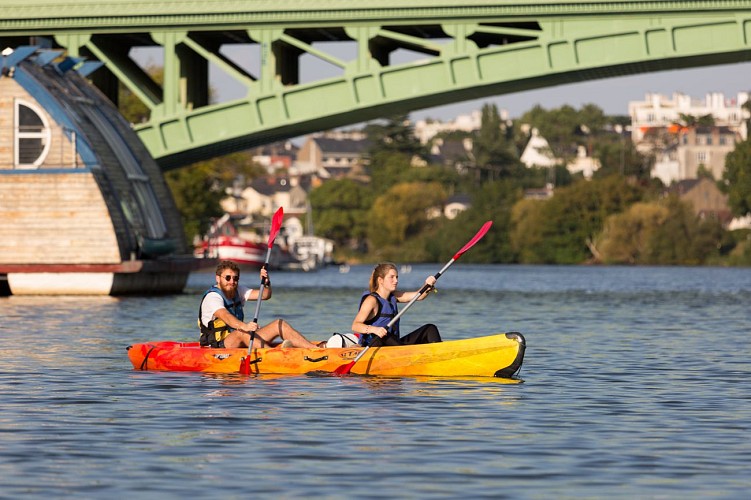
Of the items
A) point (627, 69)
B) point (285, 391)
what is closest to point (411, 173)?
point (627, 69)

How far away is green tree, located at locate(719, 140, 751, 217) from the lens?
118438mm

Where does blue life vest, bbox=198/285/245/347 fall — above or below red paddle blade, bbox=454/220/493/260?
below

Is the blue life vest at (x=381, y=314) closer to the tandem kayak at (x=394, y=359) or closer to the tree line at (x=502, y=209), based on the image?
the tandem kayak at (x=394, y=359)

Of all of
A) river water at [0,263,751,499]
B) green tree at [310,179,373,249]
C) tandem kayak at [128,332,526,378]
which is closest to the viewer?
river water at [0,263,751,499]

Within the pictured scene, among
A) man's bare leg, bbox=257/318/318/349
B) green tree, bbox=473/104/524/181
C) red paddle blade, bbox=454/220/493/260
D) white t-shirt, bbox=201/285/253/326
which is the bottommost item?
man's bare leg, bbox=257/318/318/349

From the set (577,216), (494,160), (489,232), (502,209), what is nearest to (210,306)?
(577,216)

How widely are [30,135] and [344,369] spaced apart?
25952 millimetres

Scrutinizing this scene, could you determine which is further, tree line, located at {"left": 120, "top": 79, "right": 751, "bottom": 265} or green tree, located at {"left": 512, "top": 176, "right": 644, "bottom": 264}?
green tree, located at {"left": 512, "top": 176, "right": 644, "bottom": 264}

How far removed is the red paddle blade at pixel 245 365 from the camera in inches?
809

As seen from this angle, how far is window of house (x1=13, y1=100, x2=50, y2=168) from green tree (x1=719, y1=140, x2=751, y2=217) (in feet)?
264

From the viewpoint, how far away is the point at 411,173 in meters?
170

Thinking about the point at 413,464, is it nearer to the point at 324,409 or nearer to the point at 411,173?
the point at 324,409

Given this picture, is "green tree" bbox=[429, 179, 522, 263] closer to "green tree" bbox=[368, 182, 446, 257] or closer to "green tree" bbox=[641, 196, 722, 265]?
"green tree" bbox=[368, 182, 446, 257]

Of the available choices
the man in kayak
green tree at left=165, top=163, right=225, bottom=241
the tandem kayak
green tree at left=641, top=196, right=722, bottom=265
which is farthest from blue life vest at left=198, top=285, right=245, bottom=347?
green tree at left=641, top=196, right=722, bottom=265
